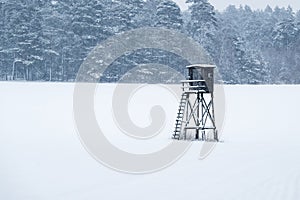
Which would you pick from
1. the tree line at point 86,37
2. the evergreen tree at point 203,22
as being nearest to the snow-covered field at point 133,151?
the tree line at point 86,37

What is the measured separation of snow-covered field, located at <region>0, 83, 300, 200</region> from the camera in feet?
32.2

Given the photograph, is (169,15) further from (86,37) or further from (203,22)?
(86,37)

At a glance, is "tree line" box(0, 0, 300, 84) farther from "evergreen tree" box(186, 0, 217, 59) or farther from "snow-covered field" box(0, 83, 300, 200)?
"snow-covered field" box(0, 83, 300, 200)

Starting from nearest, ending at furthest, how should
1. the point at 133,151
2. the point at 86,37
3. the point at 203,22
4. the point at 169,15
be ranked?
the point at 133,151, the point at 86,37, the point at 169,15, the point at 203,22

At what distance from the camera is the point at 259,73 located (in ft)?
190

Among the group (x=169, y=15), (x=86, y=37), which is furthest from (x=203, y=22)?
(x=86, y=37)

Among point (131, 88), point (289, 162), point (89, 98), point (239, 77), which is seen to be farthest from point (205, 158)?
point (239, 77)

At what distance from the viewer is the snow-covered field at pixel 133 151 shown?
9.83m

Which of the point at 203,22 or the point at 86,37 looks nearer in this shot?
the point at 86,37

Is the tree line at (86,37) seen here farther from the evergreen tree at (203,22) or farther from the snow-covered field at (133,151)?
the snow-covered field at (133,151)

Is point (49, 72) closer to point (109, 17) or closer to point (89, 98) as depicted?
point (109, 17)

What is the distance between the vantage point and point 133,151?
15.9m

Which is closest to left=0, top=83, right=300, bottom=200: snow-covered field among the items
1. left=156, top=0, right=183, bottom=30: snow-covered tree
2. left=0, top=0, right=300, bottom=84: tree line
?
left=0, top=0, right=300, bottom=84: tree line

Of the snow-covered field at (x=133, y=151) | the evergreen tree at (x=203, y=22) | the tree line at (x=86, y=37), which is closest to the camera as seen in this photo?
the snow-covered field at (x=133, y=151)
